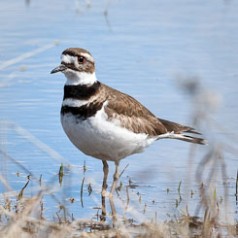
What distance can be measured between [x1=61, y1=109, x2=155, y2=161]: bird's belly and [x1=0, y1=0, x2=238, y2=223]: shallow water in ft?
0.87

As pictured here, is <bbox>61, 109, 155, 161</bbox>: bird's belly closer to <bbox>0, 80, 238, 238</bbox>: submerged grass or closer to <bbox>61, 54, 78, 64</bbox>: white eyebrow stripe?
<bbox>0, 80, 238, 238</bbox>: submerged grass

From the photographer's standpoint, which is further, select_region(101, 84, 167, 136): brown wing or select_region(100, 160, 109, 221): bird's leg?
select_region(101, 84, 167, 136): brown wing

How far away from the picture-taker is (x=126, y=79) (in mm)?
9820

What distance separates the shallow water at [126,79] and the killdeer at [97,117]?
267 millimetres

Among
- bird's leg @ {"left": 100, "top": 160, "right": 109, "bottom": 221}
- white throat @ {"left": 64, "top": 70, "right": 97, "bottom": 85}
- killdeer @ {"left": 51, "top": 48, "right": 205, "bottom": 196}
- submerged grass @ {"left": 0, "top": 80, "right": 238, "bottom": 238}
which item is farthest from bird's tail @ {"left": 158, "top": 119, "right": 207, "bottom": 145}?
white throat @ {"left": 64, "top": 70, "right": 97, "bottom": 85}

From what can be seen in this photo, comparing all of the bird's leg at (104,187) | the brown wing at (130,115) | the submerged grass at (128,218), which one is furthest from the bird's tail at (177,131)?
the bird's leg at (104,187)

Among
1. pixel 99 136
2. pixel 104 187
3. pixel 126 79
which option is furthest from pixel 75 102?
pixel 126 79

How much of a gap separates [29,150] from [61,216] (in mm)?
1803

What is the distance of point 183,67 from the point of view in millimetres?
10047

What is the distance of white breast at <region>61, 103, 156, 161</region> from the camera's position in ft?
23.1

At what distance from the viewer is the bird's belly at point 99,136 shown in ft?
23.1

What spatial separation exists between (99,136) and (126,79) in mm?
2789

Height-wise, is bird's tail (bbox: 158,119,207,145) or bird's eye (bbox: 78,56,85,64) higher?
bird's eye (bbox: 78,56,85,64)

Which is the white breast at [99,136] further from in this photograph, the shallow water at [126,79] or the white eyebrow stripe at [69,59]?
the white eyebrow stripe at [69,59]
